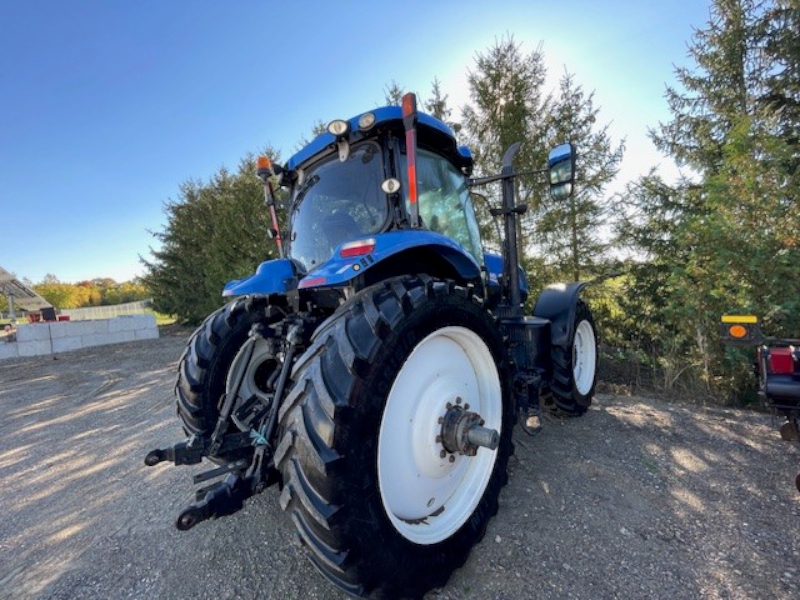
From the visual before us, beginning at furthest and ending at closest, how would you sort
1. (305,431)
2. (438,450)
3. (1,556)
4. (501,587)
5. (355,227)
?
(355,227) → (1,556) → (438,450) → (501,587) → (305,431)

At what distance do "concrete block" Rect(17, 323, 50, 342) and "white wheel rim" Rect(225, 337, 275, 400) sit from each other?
1181cm

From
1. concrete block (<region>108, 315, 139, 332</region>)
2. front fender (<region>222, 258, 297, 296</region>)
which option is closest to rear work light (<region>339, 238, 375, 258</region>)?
front fender (<region>222, 258, 297, 296</region>)

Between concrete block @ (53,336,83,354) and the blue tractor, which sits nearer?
the blue tractor

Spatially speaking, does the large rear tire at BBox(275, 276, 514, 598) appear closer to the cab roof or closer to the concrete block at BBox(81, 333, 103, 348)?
the cab roof

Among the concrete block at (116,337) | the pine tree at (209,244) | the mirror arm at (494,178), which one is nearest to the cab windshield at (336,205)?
the mirror arm at (494,178)

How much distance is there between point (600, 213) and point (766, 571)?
7.42 metres

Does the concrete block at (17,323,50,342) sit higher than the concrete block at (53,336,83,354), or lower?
higher

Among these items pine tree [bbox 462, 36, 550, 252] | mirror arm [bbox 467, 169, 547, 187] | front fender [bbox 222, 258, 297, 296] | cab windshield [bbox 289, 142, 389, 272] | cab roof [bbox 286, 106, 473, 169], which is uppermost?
pine tree [bbox 462, 36, 550, 252]

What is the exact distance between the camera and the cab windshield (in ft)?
7.37

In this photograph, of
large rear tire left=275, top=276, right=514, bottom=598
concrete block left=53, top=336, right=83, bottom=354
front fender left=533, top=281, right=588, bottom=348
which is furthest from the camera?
concrete block left=53, top=336, right=83, bottom=354

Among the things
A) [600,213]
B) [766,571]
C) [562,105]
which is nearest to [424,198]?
[766,571]

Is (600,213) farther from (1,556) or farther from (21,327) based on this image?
(21,327)

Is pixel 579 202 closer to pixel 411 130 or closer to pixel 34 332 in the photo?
pixel 411 130

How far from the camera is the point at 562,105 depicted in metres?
8.23
